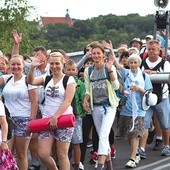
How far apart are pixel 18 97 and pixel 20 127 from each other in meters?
0.38

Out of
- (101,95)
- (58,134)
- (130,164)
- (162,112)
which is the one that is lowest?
(130,164)

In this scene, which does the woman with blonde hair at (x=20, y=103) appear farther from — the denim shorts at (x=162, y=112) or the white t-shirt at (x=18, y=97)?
the denim shorts at (x=162, y=112)

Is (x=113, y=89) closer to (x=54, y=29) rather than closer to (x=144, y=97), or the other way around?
(x=144, y=97)

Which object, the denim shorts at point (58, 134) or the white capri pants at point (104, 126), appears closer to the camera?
the denim shorts at point (58, 134)

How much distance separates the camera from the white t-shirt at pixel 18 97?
29.1ft

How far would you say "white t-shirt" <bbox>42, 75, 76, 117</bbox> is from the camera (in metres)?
8.73

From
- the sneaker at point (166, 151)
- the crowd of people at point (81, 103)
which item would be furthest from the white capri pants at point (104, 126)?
the sneaker at point (166, 151)

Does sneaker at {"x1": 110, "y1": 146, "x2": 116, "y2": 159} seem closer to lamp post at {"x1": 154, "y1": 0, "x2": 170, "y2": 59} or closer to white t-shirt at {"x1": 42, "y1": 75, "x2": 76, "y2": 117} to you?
white t-shirt at {"x1": 42, "y1": 75, "x2": 76, "y2": 117}

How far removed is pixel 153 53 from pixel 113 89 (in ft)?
6.25

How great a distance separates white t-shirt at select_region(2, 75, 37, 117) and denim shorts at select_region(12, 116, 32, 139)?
0.05m

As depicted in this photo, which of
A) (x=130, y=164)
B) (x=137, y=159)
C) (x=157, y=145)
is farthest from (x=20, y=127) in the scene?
(x=157, y=145)

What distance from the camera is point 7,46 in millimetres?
30266

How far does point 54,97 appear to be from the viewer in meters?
8.75

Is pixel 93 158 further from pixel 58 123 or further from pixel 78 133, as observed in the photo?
pixel 58 123
